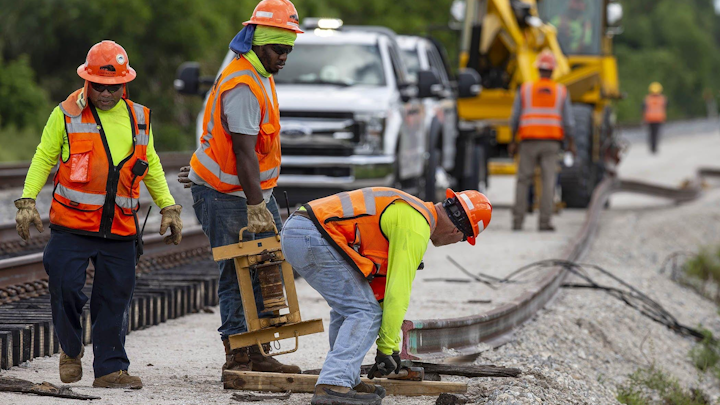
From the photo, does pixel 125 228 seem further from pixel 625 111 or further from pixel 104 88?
pixel 625 111

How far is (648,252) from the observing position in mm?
15219

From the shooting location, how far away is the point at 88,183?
219 inches

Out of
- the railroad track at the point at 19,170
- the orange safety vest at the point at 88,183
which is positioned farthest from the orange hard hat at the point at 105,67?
the railroad track at the point at 19,170

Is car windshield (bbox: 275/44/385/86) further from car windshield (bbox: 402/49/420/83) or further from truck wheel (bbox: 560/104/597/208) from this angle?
truck wheel (bbox: 560/104/597/208)

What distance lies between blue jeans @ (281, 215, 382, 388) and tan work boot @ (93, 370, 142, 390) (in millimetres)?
1057

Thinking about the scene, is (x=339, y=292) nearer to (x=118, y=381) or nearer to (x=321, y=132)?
(x=118, y=381)

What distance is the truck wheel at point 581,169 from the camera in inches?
670

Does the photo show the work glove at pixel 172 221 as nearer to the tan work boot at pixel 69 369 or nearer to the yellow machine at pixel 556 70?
the tan work boot at pixel 69 369

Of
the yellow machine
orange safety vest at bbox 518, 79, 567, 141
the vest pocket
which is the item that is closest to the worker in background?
the vest pocket

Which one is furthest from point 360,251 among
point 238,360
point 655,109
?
point 655,109

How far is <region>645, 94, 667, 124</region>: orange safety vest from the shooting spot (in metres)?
34.3

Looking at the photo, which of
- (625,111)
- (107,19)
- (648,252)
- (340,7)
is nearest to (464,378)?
(648,252)

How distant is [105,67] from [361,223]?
1571mm

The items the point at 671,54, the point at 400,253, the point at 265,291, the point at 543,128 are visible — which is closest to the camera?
the point at 400,253
